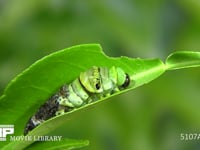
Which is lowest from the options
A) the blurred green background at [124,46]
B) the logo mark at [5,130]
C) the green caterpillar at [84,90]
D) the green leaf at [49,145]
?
the green leaf at [49,145]

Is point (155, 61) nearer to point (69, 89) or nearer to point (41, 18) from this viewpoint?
point (69, 89)

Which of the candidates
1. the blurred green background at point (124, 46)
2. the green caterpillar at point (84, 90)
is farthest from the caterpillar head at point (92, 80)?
the blurred green background at point (124, 46)

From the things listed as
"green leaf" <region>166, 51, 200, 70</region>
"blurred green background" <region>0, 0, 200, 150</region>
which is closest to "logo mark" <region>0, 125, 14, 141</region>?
"green leaf" <region>166, 51, 200, 70</region>

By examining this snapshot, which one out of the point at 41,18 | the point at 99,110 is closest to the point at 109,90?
the point at 99,110

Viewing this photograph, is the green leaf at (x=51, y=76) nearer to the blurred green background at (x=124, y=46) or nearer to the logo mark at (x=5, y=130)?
the logo mark at (x=5, y=130)

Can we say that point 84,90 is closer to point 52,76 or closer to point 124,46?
point 52,76
